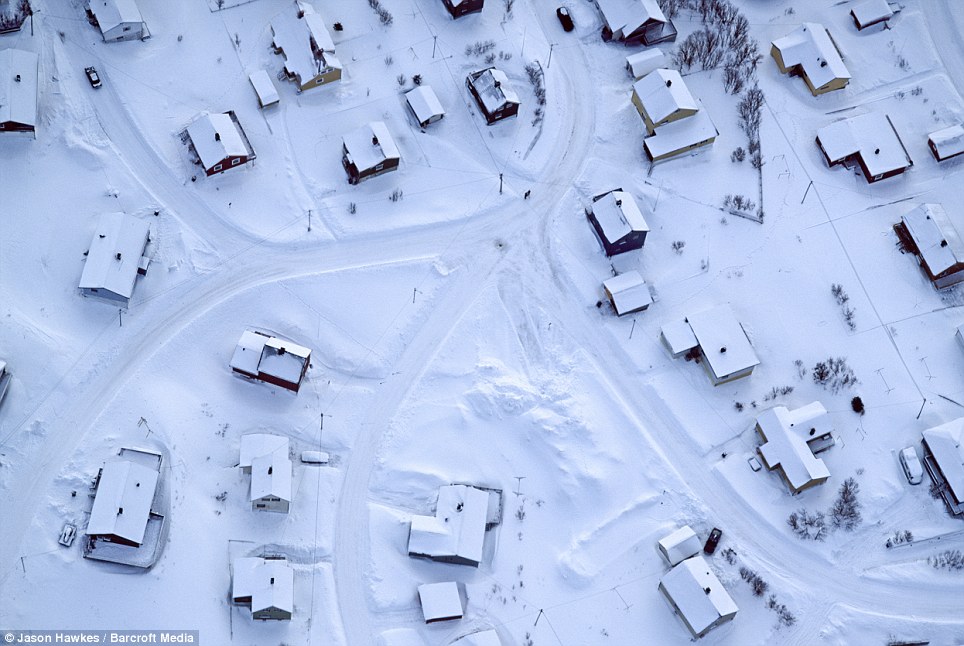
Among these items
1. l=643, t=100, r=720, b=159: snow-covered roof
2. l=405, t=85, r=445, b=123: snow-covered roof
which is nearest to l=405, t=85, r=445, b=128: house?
l=405, t=85, r=445, b=123: snow-covered roof

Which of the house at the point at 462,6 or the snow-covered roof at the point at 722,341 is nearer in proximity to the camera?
the snow-covered roof at the point at 722,341

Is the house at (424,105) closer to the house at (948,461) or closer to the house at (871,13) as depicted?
the house at (871,13)

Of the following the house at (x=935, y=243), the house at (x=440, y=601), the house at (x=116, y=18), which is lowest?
the house at (x=440, y=601)

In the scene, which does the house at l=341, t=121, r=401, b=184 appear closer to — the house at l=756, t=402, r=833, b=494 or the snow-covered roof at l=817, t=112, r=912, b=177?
the house at l=756, t=402, r=833, b=494

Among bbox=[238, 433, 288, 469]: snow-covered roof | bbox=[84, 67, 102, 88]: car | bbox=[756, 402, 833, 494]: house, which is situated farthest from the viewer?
bbox=[84, 67, 102, 88]: car

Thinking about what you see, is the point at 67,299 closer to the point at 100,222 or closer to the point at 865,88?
the point at 100,222

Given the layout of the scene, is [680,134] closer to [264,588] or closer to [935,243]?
[935,243]

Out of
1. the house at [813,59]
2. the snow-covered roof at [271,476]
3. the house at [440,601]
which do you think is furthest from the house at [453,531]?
the house at [813,59]

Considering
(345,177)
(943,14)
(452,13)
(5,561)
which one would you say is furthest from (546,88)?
(5,561)
